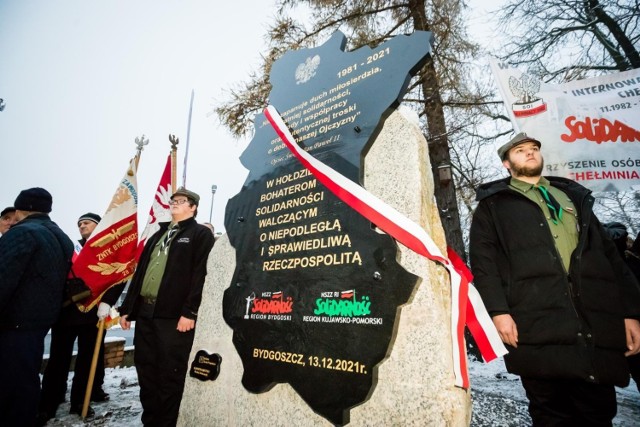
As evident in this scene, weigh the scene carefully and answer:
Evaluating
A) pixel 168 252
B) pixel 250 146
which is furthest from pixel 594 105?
pixel 168 252

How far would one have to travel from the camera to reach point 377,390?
1.41 metres

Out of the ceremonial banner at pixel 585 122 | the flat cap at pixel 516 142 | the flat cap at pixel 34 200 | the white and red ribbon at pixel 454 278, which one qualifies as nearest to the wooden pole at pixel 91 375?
the flat cap at pixel 34 200

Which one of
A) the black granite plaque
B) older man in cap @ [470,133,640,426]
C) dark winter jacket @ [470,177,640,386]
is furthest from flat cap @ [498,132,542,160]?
the black granite plaque

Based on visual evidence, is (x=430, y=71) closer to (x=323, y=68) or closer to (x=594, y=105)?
(x=594, y=105)

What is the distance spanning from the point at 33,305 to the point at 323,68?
268 centimetres

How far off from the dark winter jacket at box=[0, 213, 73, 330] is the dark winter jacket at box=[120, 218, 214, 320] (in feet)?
1.64

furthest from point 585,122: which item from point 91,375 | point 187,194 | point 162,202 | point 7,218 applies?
point 7,218

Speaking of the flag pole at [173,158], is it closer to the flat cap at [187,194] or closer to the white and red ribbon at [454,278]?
the flat cap at [187,194]

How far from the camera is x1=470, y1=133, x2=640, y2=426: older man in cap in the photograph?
4.71 feet

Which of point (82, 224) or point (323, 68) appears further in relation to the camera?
point (82, 224)

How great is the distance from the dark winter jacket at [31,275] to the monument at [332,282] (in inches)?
44.8

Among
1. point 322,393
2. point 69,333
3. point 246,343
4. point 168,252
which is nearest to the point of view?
point 322,393

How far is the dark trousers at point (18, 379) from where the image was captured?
81.4 inches

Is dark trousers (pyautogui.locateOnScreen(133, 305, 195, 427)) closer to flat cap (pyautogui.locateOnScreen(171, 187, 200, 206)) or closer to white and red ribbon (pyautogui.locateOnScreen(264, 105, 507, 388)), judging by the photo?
flat cap (pyautogui.locateOnScreen(171, 187, 200, 206))
